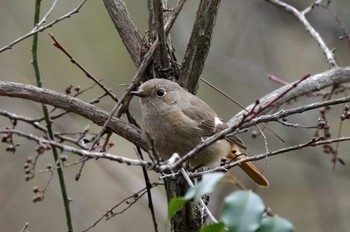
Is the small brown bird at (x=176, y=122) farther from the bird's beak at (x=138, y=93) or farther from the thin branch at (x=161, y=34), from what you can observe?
the thin branch at (x=161, y=34)

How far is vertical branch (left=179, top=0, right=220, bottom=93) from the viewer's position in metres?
3.52

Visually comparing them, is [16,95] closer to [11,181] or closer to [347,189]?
[11,181]

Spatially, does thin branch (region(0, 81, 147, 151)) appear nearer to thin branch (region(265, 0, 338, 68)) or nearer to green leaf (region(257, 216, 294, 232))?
thin branch (region(265, 0, 338, 68))

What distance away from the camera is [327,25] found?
23.8 ft

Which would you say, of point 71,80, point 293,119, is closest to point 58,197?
point 71,80

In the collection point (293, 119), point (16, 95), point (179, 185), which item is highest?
point (293, 119)

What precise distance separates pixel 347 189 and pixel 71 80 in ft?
10.2

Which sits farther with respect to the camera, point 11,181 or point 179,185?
point 11,181

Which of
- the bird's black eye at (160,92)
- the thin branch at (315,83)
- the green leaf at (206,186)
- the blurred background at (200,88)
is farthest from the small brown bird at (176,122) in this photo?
the blurred background at (200,88)

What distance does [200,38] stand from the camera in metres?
3.55

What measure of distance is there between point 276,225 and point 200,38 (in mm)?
1848

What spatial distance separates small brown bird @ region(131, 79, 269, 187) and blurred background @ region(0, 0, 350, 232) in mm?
2096

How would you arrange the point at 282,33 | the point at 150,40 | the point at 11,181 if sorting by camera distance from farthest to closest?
the point at 282,33
the point at 11,181
the point at 150,40

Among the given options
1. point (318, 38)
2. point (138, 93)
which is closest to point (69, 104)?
point (138, 93)
